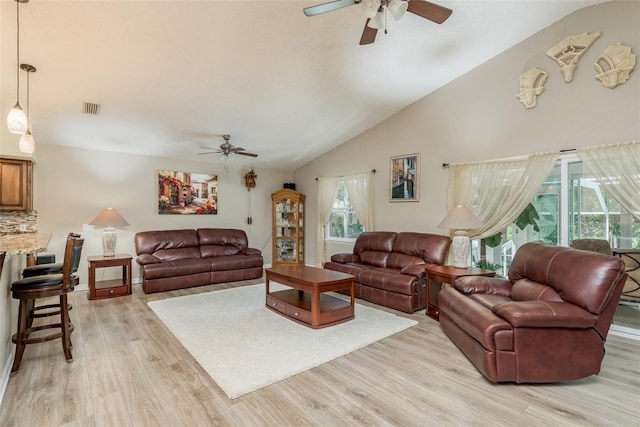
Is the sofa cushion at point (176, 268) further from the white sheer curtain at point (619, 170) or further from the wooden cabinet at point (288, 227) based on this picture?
the white sheer curtain at point (619, 170)

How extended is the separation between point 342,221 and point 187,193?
3.31m

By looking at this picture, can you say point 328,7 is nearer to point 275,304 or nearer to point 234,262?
point 275,304

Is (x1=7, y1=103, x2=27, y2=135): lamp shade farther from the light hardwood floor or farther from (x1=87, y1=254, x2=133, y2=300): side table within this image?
(x1=87, y1=254, x2=133, y2=300): side table

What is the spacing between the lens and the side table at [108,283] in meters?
4.58

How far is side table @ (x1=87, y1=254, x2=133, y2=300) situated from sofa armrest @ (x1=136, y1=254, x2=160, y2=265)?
0.23m

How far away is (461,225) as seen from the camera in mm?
3729

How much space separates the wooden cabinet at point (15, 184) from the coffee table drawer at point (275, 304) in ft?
12.5

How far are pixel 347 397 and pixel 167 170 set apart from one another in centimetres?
548

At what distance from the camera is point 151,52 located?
10.3ft

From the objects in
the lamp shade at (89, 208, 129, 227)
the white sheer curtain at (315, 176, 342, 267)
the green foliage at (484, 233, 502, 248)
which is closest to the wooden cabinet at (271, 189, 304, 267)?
the white sheer curtain at (315, 176, 342, 267)

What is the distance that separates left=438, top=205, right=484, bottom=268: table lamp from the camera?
12.2ft

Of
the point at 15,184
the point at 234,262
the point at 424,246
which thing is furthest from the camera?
the point at 234,262

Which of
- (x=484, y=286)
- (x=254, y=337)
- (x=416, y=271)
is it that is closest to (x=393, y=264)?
(x=416, y=271)

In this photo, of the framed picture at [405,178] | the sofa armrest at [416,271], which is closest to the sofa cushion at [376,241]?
the framed picture at [405,178]
